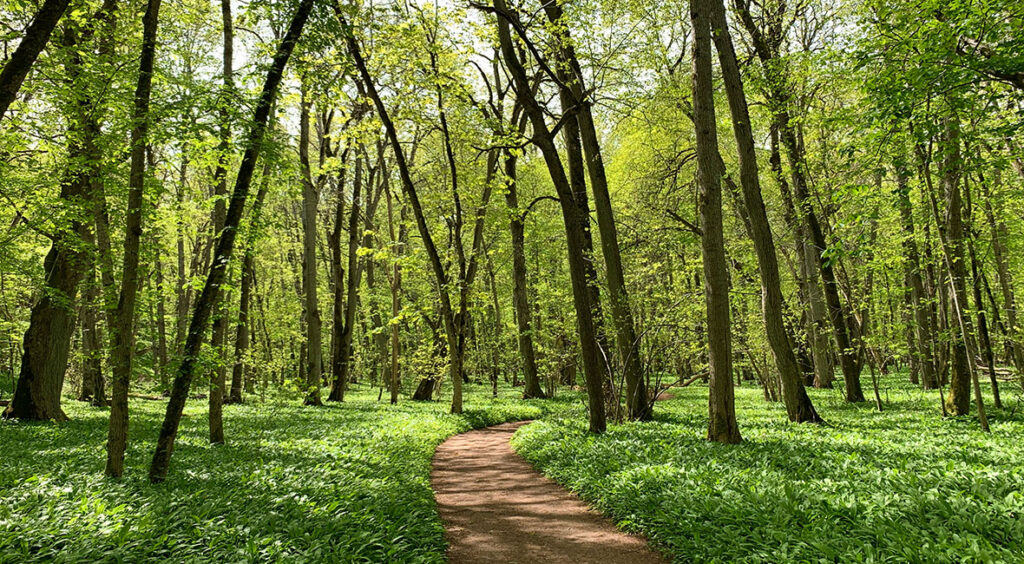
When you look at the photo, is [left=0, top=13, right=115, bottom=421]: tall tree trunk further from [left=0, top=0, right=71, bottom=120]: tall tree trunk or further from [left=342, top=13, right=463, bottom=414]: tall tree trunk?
[left=0, top=0, right=71, bottom=120]: tall tree trunk

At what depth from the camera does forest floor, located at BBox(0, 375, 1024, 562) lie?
3729 mm

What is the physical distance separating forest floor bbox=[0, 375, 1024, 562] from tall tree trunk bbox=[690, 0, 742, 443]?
0.64 metres

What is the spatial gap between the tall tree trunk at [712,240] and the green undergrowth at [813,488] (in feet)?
2.00

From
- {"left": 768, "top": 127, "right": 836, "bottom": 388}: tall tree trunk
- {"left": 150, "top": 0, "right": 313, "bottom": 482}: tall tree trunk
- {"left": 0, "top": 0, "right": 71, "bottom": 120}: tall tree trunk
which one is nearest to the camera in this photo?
{"left": 0, "top": 0, "right": 71, "bottom": 120}: tall tree trunk

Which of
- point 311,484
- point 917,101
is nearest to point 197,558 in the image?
point 311,484

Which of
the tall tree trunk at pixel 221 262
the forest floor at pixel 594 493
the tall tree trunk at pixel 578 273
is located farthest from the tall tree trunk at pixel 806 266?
the tall tree trunk at pixel 221 262

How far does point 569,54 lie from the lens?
10.6m

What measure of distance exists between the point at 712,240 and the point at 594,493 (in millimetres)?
3913

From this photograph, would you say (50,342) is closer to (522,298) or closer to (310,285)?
(310,285)

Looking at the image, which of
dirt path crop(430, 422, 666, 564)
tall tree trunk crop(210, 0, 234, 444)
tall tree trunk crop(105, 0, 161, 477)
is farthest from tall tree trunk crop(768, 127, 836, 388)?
tall tree trunk crop(105, 0, 161, 477)

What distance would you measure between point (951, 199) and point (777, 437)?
5.74m

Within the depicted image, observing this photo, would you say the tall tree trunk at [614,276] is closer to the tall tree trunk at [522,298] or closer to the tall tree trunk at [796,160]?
the tall tree trunk at [796,160]

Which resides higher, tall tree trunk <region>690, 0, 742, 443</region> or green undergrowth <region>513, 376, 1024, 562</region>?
tall tree trunk <region>690, 0, 742, 443</region>

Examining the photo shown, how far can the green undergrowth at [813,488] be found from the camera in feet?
12.2
